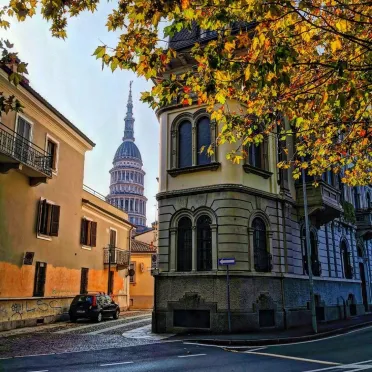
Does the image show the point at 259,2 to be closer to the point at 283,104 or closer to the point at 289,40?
the point at 289,40

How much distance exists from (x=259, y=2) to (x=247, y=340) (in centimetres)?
1079

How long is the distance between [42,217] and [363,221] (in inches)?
A: 830

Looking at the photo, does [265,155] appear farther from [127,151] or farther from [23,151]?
[127,151]

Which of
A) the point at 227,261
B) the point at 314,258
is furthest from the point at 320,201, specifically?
the point at 227,261

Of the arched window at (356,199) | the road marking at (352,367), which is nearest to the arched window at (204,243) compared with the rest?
the road marking at (352,367)

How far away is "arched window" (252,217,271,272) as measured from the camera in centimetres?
1739

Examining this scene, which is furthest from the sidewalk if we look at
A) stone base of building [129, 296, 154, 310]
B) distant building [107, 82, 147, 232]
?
distant building [107, 82, 147, 232]

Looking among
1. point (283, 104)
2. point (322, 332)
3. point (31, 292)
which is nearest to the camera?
point (283, 104)

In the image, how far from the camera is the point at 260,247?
1773 cm

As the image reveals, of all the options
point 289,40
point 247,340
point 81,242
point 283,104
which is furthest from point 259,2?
point 81,242

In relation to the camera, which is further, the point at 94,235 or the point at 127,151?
the point at 127,151

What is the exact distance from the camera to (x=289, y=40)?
23.9ft

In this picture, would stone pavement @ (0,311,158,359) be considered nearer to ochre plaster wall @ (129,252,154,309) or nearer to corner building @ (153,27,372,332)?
corner building @ (153,27,372,332)

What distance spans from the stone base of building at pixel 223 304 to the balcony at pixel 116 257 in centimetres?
1371
